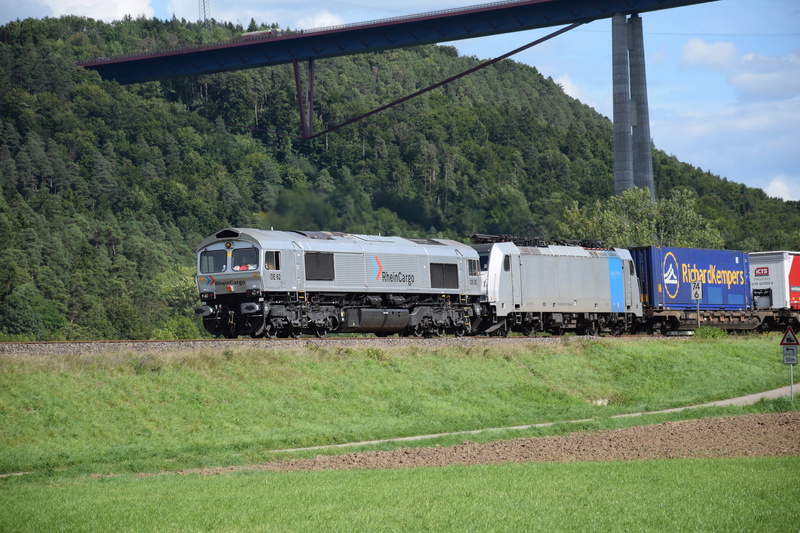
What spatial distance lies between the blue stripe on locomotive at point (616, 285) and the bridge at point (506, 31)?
3530 cm

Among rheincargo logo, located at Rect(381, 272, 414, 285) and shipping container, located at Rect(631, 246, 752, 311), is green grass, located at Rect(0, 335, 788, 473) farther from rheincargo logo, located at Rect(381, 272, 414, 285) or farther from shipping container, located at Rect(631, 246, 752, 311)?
shipping container, located at Rect(631, 246, 752, 311)

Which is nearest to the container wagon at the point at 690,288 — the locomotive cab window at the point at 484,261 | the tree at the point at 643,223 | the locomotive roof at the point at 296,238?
the locomotive cab window at the point at 484,261

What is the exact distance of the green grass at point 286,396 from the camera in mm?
22203

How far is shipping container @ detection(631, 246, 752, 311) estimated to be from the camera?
4988 cm

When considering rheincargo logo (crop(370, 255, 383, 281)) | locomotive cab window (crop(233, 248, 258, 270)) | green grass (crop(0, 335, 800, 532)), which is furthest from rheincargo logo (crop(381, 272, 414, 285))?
locomotive cab window (crop(233, 248, 258, 270))

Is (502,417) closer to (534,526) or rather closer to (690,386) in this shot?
(690,386)

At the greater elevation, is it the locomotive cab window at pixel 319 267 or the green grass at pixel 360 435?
the locomotive cab window at pixel 319 267

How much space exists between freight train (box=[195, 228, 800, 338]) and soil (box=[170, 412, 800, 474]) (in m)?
13.0

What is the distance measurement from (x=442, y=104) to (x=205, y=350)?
138815mm

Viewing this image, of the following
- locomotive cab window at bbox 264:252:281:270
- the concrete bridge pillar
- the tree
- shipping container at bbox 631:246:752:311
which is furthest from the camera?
the concrete bridge pillar

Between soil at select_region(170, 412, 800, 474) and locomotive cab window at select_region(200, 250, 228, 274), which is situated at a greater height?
locomotive cab window at select_region(200, 250, 228, 274)

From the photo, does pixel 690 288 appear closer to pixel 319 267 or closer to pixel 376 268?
pixel 376 268

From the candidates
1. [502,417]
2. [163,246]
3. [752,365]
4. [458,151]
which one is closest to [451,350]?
[502,417]

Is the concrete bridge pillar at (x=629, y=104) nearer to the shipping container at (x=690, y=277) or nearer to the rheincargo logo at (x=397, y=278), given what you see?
the shipping container at (x=690, y=277)
